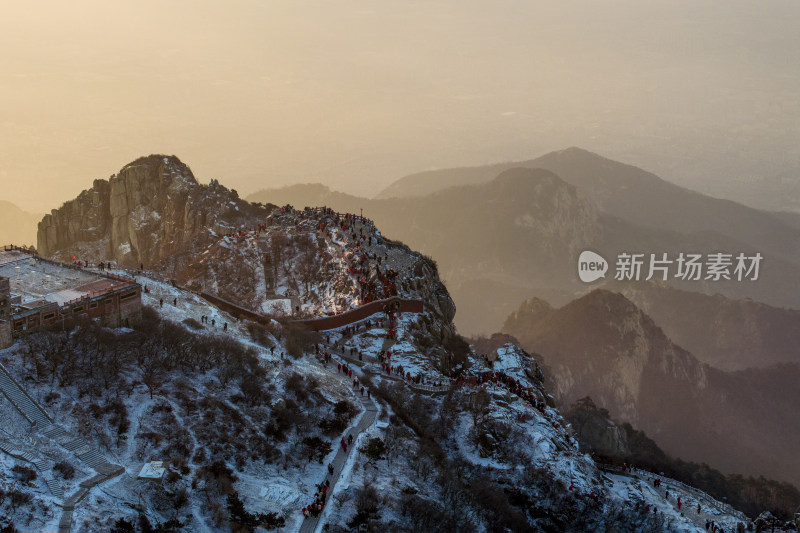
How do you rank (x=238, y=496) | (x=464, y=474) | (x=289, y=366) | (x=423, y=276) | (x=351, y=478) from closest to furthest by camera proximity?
(x=238, y=496)
(x=351, y=478)
(x=464, y=474)
(x=289, y=366)
(x=423, y=276)

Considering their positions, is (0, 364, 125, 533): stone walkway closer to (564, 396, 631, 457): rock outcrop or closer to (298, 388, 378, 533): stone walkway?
(298, 388, 378, 533): stone walkway

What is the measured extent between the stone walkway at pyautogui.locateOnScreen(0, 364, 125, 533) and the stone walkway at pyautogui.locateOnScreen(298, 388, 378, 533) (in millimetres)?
12481

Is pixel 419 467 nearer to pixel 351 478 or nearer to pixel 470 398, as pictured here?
pixel 351 478

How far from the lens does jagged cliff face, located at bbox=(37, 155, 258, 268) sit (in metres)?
134

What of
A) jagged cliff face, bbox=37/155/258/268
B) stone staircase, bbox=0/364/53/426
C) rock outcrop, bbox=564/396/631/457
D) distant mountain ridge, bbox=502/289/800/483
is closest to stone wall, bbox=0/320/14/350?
stone staircase, bbox=0/364/53/426

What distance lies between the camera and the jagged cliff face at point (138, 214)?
13425cm

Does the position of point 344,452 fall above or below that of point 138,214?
below

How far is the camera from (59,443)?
180ft

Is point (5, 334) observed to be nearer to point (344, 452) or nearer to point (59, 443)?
point (59, 443)

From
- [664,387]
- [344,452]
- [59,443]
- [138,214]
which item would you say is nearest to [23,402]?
[59,443]

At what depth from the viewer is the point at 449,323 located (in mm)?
99188

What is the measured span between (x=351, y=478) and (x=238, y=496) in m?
8.06

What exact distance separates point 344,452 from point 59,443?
64.9 feet

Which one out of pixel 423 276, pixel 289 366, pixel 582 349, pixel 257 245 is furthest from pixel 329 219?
pixel 582 349
